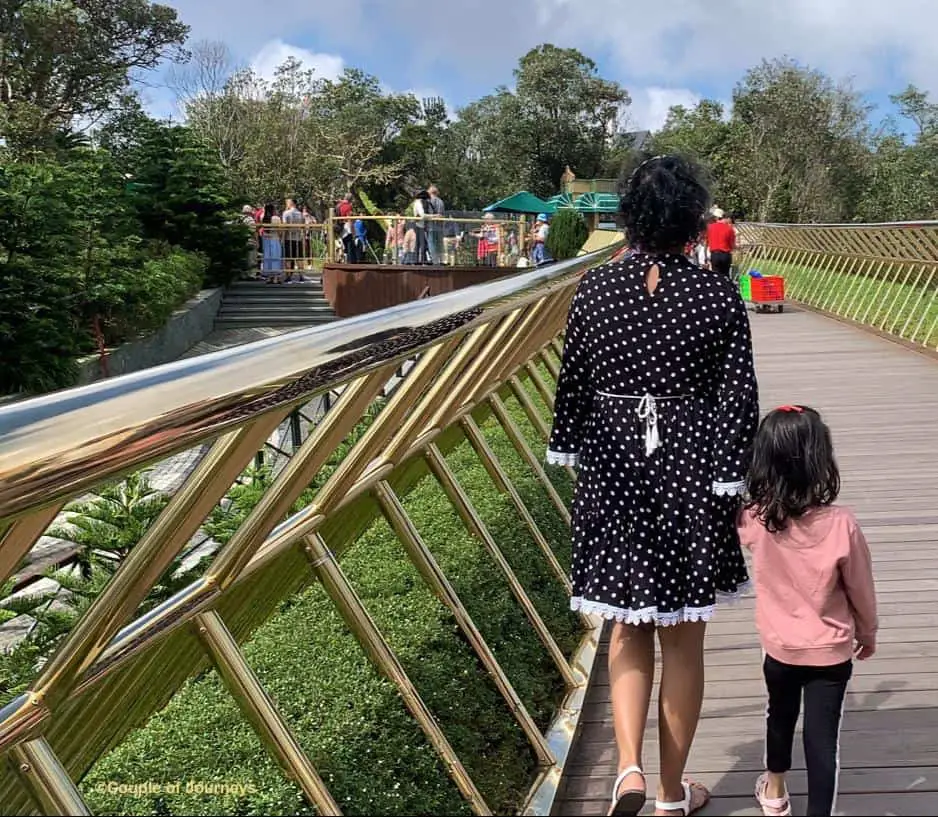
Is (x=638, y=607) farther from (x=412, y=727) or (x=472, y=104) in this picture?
(x=472, y=104)

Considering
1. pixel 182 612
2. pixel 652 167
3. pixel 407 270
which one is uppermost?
pixel 652 167

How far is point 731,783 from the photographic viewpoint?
2.79 metres

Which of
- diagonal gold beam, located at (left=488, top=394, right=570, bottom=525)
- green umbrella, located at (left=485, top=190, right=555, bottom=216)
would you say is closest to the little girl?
diagonal gold beam, located at (left=488, top=394, right=570, bottom=525)

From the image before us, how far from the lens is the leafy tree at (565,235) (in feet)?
83.5

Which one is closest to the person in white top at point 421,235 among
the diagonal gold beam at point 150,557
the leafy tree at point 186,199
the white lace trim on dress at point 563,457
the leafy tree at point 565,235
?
the leafy tree at point 565,235

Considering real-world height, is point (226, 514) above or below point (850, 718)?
above

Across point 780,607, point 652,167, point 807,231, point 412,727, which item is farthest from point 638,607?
point 807,231

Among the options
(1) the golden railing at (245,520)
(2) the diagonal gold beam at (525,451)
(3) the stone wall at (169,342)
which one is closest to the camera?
(1) the golden railing at (245,520)

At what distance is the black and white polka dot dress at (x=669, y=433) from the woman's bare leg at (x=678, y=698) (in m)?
0.08

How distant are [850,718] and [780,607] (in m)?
0.88

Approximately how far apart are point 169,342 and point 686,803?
1588 cm

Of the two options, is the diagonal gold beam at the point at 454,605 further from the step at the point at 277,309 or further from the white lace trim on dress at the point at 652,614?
the step at the point at 277,309

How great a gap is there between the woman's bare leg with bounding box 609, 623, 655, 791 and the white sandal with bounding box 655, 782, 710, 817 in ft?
0.49

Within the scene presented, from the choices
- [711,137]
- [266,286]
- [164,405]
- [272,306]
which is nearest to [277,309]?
[272,306]
